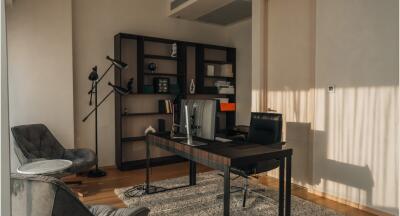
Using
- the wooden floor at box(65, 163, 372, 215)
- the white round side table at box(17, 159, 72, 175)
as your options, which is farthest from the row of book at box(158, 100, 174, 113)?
the white round side table at box(17, 159, 72, 175)

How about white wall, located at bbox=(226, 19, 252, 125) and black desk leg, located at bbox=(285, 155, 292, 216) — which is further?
white wall, located at bbox=(226, 19, 252, 125)

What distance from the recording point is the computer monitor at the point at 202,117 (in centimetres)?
247

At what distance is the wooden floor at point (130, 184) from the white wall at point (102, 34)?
0.65 meters

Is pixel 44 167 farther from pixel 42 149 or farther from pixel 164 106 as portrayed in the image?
pixel 164 106

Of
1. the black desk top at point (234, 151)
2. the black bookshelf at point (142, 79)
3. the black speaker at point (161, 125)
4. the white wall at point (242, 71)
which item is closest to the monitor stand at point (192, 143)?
the black desk top at point (234, 151)

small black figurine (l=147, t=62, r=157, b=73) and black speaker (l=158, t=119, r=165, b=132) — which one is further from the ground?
small black figurine (l=147, t=62, r=157, b=73)

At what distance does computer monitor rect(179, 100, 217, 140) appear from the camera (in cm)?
247

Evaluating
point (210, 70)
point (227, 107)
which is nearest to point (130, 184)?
point (227, 107)

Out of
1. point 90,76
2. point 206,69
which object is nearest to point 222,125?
point 206,69

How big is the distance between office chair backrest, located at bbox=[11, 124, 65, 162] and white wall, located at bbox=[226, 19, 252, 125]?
3.61 metres

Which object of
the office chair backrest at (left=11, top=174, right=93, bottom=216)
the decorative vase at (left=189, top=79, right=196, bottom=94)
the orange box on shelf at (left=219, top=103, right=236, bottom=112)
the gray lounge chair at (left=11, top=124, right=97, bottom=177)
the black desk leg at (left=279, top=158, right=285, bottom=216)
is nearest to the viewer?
the office chair backrest at (left=11, top=174, right=93, bottom=216)

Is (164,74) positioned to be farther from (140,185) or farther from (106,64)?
(140,185)

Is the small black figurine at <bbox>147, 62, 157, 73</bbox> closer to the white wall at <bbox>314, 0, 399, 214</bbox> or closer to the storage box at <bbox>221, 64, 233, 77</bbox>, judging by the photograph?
the storage box at <bbox>221, 64, 233, 77</bbox>

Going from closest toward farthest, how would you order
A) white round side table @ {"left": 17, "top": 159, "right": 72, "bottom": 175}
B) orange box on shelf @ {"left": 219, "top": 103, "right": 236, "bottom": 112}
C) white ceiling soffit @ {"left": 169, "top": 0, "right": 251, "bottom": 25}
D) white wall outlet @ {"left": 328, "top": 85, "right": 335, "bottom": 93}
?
white round side table @ {"left": 17, "top": 159, "right": 72, "bottom": 175}
white wall outlet @ {"left": 328, "top": 85, "right": 335, "bottom": 93}
white ceiling soffit @ {"left": 169, "top": 0, "right": 251, "bottom": 25}
orange box on shelf @ {"left": 219, "top": 103, "right": 236, "bottom": 112}
